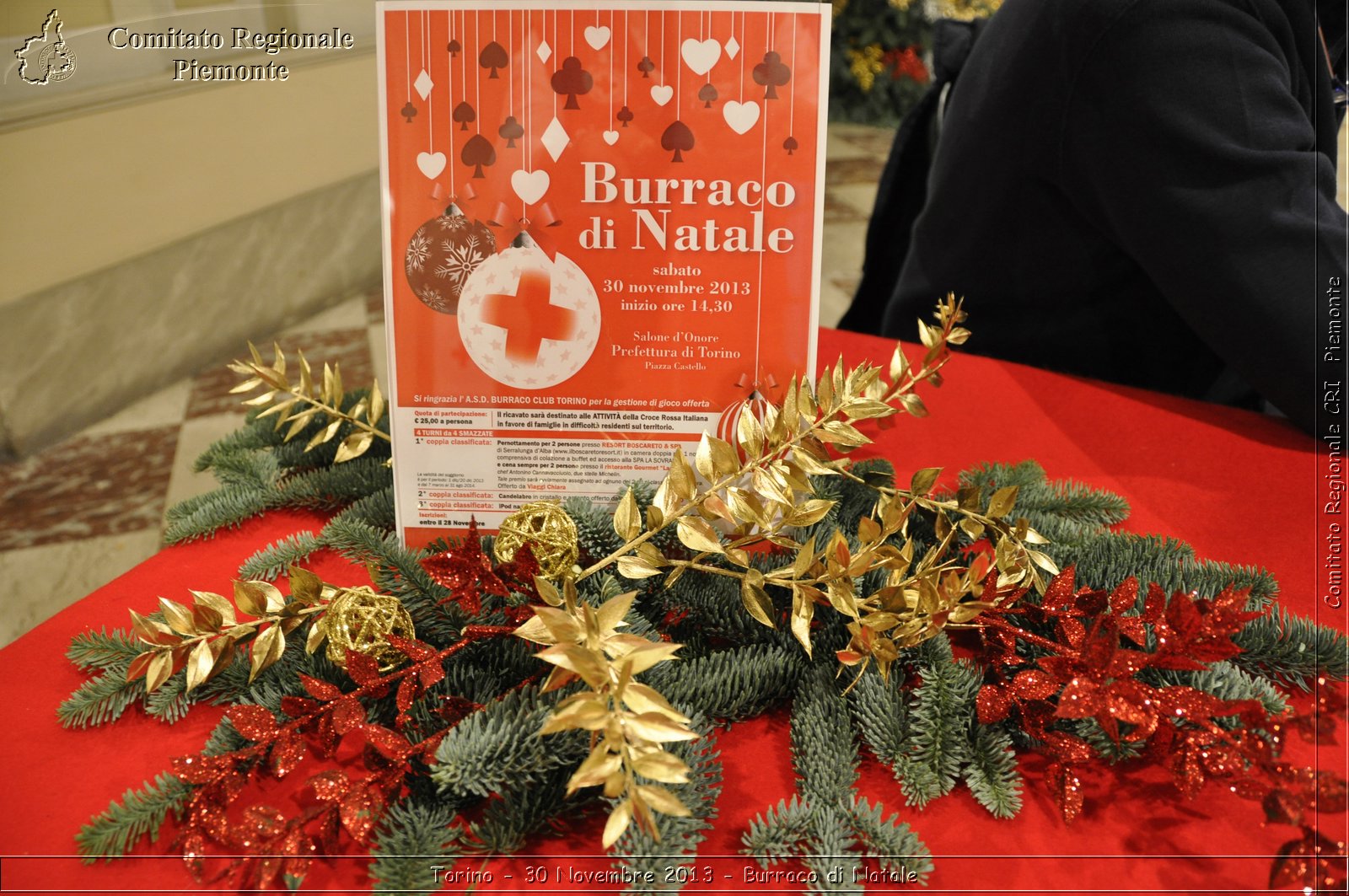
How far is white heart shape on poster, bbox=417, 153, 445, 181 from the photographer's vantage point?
0.63 meters

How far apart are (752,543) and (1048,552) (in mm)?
236

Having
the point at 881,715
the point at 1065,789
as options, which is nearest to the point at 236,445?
the point at 881,715

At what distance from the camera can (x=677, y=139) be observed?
63 cm

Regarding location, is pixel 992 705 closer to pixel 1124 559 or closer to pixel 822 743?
pixel 822 743

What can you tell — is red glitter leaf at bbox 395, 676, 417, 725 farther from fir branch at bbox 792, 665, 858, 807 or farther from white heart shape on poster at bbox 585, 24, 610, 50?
white heart shape on poster at bbox 585, 24, 610, 50

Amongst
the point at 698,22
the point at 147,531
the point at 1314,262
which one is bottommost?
the point at 147,531

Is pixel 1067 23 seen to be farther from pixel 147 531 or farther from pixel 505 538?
pixel 147 531

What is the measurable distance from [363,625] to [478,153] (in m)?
0.33

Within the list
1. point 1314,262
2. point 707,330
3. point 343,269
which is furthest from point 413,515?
point 343,269

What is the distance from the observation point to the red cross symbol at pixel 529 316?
0.65 m

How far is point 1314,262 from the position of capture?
3.18 ft

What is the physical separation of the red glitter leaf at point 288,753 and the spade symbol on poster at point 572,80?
441mm

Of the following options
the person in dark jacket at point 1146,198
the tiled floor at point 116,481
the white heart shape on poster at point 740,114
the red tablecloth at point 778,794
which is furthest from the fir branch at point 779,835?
the tiled floor at point 116,481

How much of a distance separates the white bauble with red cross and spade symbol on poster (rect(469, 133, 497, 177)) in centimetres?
6
